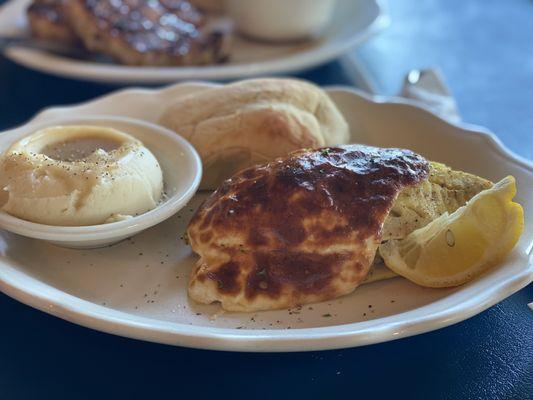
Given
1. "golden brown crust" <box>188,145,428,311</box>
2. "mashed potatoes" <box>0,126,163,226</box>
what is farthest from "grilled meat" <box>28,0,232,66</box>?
"golden brown crust" <box>188,145,428,311</box>

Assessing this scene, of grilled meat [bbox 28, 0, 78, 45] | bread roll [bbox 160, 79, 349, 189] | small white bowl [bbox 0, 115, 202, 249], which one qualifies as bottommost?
grilled meat [bbox 28, 0, 78, 45]

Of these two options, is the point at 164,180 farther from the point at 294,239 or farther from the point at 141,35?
the point at 141,35

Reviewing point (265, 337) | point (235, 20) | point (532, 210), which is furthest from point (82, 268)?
point (235, 20)

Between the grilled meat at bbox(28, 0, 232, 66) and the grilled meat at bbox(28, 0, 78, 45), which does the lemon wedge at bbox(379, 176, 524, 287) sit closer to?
the grilled meat at bbox(28, 0, 232, 66)

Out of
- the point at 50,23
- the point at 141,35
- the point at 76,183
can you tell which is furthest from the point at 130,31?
the point at 76,183

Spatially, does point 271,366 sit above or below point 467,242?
below

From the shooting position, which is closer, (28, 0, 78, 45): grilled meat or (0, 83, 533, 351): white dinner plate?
(0, 83, 533, 351): white dinner plate

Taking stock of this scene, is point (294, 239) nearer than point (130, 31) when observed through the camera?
Yes
